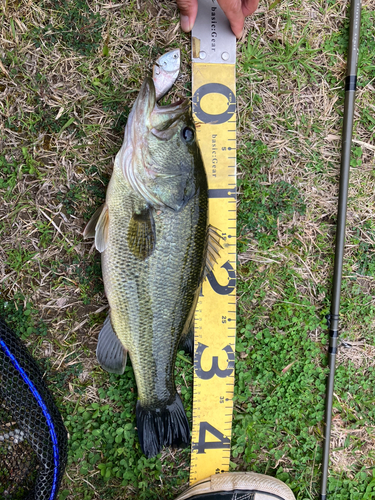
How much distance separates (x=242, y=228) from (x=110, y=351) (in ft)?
4.43

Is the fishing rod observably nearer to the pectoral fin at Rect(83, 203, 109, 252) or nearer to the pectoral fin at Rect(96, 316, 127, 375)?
the pectoral fin at Rect(96, 316, 127, 375)

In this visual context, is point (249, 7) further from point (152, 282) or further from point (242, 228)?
point (152, 282)

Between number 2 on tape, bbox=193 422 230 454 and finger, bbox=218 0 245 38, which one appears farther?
number 2 on tape, bbox=193 422 230 454

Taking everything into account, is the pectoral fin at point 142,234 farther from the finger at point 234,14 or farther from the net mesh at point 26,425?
the finger at point 234,14

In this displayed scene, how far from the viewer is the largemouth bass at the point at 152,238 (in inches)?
80.6

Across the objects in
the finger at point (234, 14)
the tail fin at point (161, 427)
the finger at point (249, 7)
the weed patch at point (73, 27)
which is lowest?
the tail fin at point (161, 427)

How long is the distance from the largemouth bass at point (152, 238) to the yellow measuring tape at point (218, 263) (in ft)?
1.27

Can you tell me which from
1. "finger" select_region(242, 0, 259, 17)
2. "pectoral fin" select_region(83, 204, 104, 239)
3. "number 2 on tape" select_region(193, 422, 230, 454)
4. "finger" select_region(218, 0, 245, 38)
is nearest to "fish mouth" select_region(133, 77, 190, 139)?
"pectoral fin" select_region(83, 204, 104, 239)

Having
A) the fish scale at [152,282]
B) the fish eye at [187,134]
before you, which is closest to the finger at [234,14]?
the fish eye at [187,134]

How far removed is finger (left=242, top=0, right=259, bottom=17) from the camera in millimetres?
2436

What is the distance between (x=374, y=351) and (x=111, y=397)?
2199 mm

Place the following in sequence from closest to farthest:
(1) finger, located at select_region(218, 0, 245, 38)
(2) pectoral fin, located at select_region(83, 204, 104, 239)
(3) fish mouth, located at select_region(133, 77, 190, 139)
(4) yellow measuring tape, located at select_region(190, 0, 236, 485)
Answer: (3) fish mouth, located at select_region(133, 77, 190, 139), (2) pectoral fin, located at select_region(83, 204, 104, 239), (1) finger, located at select_region(218, 0, 245, 38), (4) yellow measuring tape, located at select_region(190, 0, 236, 485)

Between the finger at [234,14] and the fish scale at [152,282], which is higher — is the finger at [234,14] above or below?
above


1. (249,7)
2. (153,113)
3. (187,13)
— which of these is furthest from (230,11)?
(153,113)
